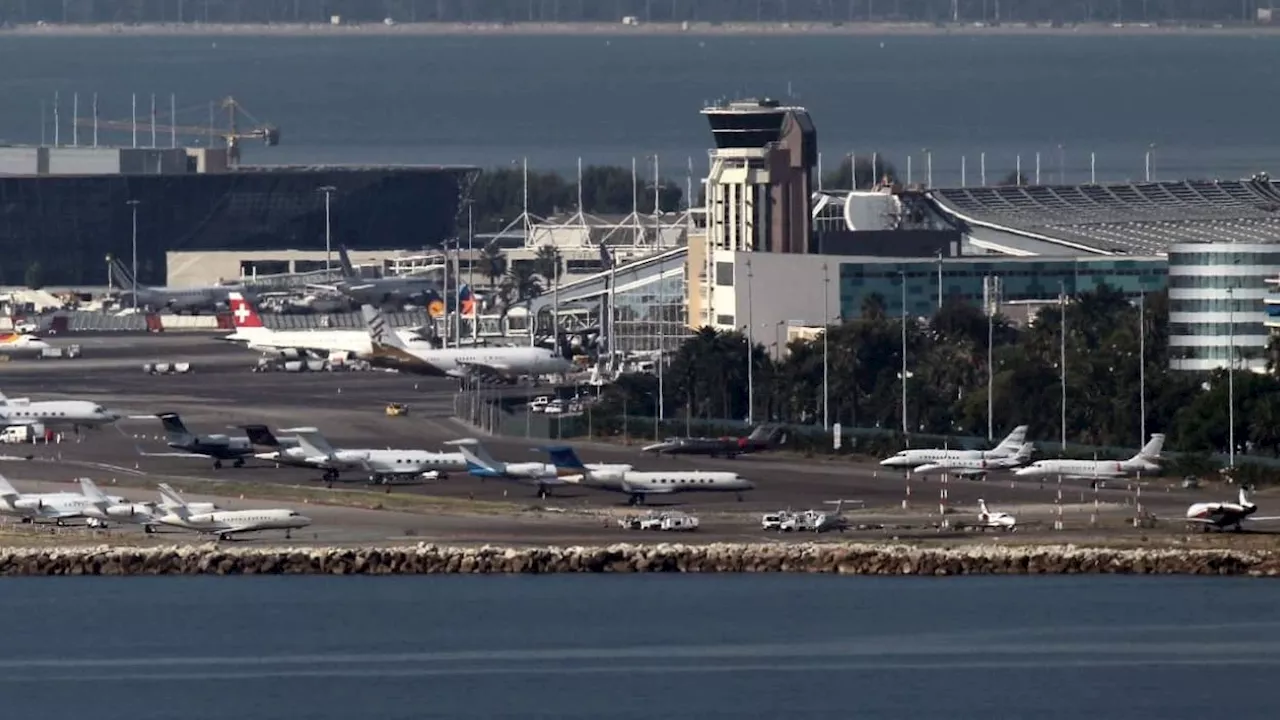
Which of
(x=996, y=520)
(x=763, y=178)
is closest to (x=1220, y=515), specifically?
(x=996, y=520)

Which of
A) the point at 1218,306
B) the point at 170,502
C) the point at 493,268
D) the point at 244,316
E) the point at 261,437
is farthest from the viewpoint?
the point at 493,268

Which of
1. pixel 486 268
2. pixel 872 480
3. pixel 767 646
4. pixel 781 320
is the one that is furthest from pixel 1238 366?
pixel 486 268

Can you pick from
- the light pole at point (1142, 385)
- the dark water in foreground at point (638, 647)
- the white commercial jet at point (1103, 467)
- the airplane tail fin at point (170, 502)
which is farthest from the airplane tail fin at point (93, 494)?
the light pole at point (1142, 385)

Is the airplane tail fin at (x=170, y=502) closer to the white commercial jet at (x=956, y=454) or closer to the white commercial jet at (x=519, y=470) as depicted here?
the white commercial jet at (x=519, y=470)

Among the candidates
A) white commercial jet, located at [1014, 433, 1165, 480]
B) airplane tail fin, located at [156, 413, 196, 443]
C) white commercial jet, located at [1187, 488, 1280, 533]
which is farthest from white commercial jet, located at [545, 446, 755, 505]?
airplane tail fin, located at [156, 413, 196, 443]

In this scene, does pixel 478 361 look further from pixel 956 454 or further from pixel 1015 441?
pixel 1015 441

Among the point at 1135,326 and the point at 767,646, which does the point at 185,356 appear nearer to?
the point at 1135,326

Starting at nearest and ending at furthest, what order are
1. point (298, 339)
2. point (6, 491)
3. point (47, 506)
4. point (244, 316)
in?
1. point (47, 506)
2. point (6, 491)
3. point (298, 339)
4. point (244, 316)
